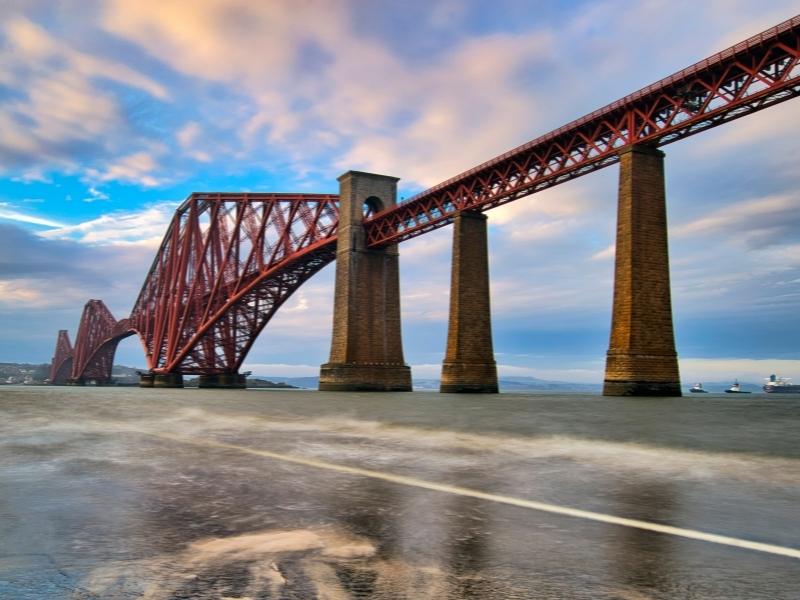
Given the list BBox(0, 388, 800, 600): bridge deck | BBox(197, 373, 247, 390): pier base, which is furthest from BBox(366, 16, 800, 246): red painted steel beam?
BBox(197, 373, 247, 390): pier base

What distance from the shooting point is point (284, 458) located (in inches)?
364

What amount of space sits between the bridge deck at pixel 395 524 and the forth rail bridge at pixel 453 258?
2715 cm

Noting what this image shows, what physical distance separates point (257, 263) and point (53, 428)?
6472 centimetres

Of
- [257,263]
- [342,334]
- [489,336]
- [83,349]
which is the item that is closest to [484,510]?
[489,336]

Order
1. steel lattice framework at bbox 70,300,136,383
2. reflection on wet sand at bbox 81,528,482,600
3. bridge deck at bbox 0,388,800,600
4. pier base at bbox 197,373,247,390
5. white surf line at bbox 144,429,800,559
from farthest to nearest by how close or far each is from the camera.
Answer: steel lattice framework at bbox 70,300,136,383 → pier base at bbox 197,373,247,390 → white surf line at bbox 144,429,800,559 → bridge deck at bbox 0,388,800,600 → reflection on wet sand at bbox 81,528,482,600

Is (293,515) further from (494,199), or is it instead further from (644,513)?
(494,199)

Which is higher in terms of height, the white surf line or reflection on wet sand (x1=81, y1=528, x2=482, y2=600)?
reflection on wet sand (x1=81, y1=528, x2=482, y2=600)

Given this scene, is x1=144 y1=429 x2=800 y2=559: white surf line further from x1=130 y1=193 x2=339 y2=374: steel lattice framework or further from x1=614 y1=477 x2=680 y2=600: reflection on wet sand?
x1=130 y1=193 x2=339 y2=374: steel lattice framework

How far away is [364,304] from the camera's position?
61.1 metres

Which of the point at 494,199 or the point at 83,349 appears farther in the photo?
the point at 83,349

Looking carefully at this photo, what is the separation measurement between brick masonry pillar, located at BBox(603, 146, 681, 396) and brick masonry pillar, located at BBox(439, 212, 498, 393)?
13.8 meters

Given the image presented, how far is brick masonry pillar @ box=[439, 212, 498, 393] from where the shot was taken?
48406 millimetres

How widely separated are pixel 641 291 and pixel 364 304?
3092 cm

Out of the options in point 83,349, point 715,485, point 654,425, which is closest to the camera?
point 715,485
